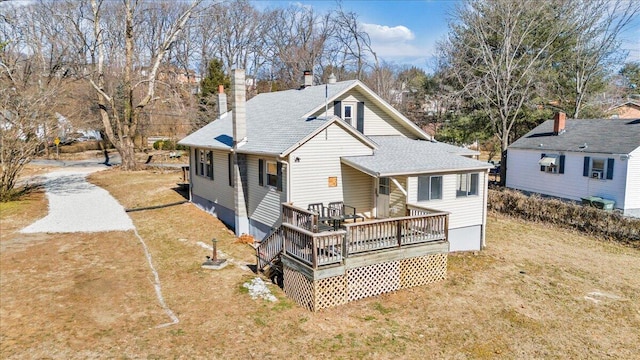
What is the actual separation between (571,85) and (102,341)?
3687 cm

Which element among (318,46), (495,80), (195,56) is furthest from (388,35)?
(495,80)

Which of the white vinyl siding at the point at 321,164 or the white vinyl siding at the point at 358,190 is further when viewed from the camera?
the white vinyl siding at the point at 358,190

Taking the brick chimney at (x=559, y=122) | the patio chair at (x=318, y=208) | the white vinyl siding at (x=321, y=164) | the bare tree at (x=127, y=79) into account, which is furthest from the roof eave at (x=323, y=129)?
the bare tree at (x=127, y=79)

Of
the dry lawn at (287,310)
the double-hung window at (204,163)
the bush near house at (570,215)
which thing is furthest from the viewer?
the double-hung window at (204,163)

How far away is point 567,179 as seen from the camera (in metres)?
24.0

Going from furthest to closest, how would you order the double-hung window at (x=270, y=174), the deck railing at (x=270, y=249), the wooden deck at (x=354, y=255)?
the double-hung window at (x=270, y=174) < the deck railing at (x=270, y=249) < the wooden deck at (x=354, y=255)

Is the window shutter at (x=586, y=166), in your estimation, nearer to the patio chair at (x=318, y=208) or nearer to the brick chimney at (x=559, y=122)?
the brick chimney at (x=559, y=122)

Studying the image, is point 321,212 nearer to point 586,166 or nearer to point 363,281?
point 363,281

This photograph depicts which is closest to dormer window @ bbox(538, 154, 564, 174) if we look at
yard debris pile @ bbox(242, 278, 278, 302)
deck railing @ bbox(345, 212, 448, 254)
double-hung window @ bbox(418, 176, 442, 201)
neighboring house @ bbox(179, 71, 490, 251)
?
neighboring house @ bbox(179, 71, 490, 251)

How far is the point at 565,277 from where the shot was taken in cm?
1320

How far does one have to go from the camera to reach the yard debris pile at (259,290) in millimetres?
11102

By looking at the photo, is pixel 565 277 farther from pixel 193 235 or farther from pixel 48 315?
pixel 48 315

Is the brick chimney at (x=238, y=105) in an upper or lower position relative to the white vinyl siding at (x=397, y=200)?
upper

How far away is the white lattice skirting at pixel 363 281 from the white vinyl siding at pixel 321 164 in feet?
11.6
